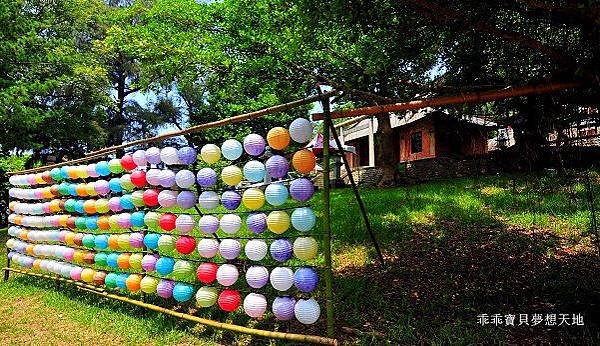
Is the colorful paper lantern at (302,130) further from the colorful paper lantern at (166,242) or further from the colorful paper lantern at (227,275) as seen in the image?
the colorful paper lantern at (166,242)

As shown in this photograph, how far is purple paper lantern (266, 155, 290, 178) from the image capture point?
3.37 m

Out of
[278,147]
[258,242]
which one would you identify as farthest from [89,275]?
[278,147]

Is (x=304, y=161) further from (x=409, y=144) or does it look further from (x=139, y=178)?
(x=409, y=144)

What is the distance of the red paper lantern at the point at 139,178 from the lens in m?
4.32

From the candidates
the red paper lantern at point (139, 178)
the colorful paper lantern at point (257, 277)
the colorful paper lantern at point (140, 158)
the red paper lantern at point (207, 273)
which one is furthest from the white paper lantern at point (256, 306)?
the colorful paper lantern at point (140, 158)

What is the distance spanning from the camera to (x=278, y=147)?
340 cm

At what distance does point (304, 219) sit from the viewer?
3168 millimetres

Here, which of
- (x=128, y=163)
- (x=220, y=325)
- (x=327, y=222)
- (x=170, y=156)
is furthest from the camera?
(x=128, y=163)

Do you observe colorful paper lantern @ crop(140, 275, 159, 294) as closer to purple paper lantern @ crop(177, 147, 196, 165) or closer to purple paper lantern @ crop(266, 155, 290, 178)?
purple paper lantern @ crop(177, 147, 196, 165)

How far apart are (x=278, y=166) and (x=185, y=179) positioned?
3.56 ft

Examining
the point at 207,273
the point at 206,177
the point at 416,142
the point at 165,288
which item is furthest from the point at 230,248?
the point at 416,142

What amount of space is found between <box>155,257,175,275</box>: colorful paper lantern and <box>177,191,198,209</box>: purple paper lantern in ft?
2.03

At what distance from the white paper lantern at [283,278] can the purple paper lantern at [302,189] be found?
58 centimetres

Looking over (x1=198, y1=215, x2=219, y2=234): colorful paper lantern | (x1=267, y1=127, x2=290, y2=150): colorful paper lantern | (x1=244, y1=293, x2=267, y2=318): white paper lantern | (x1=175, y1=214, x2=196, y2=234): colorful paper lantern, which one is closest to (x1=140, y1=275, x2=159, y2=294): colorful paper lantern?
(x1=175, y1=214, x2=196, y2=234): colorful paper lantern
